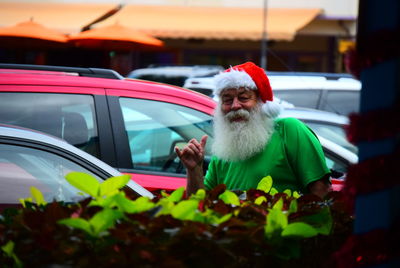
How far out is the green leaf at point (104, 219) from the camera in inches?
87.8

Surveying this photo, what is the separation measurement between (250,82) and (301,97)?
6.19 meters

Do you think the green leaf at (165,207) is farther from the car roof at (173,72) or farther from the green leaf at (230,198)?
the car roof at (173,72)

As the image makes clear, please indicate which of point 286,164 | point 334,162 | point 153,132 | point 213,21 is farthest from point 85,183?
point 213,21

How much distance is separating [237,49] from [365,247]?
2557 centimetres

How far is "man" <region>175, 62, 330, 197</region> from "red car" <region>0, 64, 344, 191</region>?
99 cm

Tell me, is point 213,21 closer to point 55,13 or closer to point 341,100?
point 55,13

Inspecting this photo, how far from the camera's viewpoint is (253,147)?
4.10 m

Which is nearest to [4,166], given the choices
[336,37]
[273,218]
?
[273,218]

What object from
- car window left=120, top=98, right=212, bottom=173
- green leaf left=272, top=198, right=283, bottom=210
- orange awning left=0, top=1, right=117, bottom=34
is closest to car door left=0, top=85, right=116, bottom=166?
car window left=120, top=98, right=212, bottom=173

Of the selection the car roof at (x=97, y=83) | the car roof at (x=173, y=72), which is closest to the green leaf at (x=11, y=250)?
the car roof at (x=97, y=83)

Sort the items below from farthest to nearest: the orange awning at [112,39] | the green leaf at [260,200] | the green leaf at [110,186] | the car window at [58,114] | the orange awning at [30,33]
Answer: the orange awning at [112,39] < the orange awning at [30,33] < the car window at [58,114] < the green leaf at [260,200] < the green leaf at [110,186]

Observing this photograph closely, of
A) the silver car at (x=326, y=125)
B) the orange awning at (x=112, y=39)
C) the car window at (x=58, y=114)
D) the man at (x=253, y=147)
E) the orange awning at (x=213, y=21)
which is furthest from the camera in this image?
the orange awning at (x=213, y=21)

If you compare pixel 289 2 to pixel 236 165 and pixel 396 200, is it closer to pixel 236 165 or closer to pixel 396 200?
pixel 236 165

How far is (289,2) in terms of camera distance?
2714 cm
